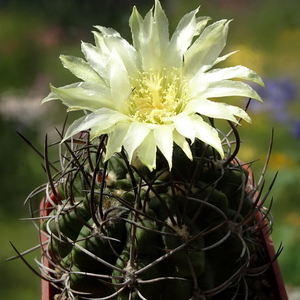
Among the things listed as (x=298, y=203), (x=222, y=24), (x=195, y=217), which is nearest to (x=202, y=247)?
(x=195, y=217)

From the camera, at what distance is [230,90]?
562mm

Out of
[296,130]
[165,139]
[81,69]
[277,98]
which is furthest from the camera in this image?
[277,98]

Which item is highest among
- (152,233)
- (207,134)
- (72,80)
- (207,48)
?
(72,80)

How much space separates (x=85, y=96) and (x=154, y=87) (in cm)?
12

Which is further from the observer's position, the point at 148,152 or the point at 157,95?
the point at 157,95

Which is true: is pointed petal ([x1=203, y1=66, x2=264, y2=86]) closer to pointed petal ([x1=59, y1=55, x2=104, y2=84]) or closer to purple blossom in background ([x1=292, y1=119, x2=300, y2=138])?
pointed petal ([x1=59, y1=55, x2=104, y2=84])

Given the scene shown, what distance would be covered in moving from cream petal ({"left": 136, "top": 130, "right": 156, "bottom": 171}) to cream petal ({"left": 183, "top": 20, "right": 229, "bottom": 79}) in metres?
0.13

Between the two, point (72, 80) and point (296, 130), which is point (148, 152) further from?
point (72, 80)

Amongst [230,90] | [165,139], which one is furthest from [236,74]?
[165,139]

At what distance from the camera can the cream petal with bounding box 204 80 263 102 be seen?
1.81 feet

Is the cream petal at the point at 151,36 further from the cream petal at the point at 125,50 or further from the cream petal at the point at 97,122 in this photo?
the cream petal at the point at 97,122

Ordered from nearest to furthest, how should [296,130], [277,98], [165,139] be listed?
1. [165,139]
2. [296,130]
3. [277,98]

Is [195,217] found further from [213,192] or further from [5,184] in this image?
[5,184]

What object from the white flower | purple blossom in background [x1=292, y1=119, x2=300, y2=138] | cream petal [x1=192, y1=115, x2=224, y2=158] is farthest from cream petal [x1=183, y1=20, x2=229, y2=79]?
purple blossom in background [x1=292, y1=119, x2=300, y2=138]
